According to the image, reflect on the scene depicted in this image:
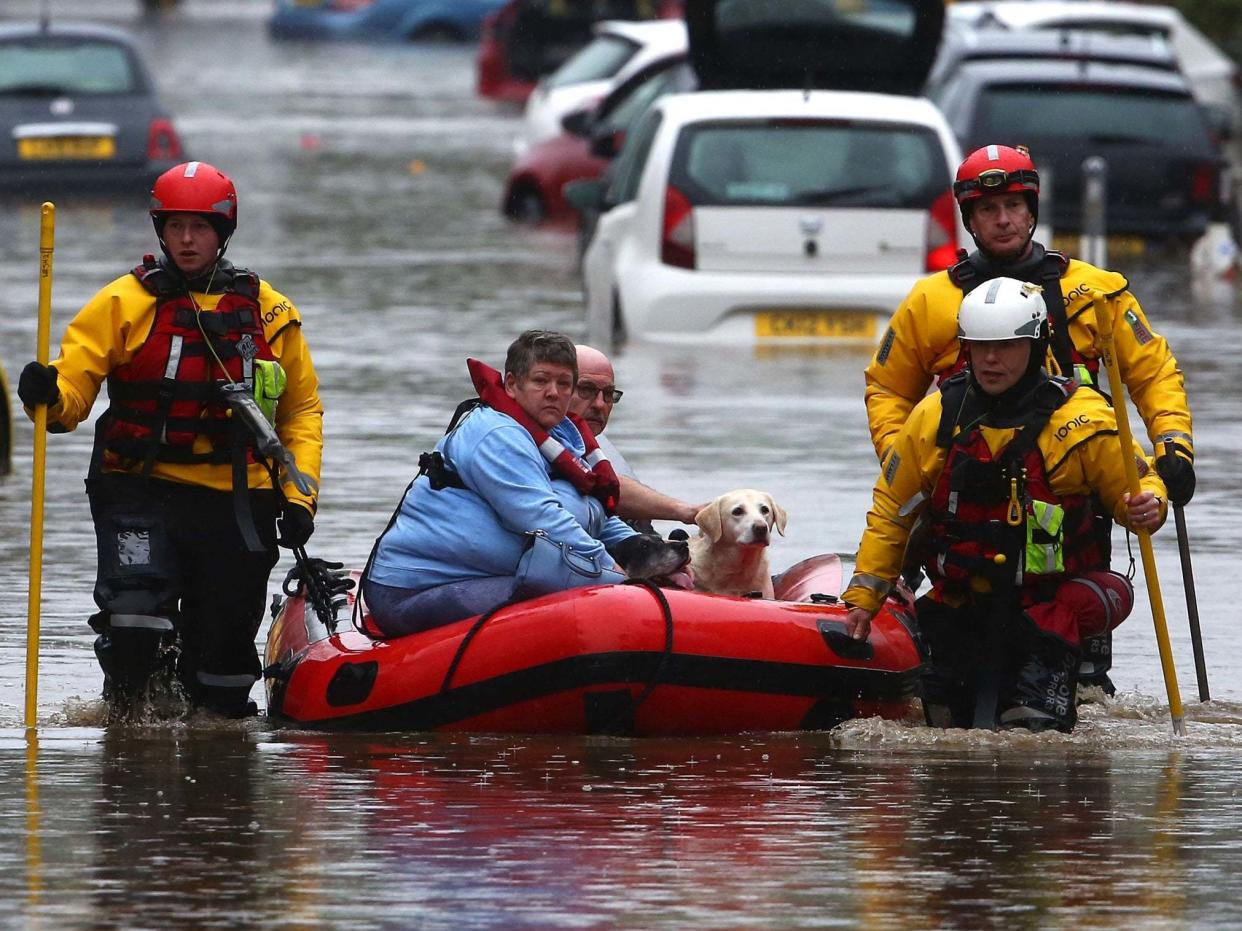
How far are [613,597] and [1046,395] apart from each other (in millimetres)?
1320

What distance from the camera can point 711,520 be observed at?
32.5 ft

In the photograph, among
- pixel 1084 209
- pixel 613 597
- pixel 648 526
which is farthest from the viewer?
pixel 1084 209

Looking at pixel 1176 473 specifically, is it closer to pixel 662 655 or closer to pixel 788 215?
pixel 662 655

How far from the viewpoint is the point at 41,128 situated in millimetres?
26203

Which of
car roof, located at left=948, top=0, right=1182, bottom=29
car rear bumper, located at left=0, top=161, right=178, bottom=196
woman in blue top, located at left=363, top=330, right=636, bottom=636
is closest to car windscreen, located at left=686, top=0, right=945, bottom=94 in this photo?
car rear bumper, located at left=0, top=161, right=178, bottom=196

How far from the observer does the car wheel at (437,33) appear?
53.0 metres

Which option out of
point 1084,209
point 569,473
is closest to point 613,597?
point 569,473

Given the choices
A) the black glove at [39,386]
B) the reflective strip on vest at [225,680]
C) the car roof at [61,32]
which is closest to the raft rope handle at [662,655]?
the reflective strip on vest at [225,680]

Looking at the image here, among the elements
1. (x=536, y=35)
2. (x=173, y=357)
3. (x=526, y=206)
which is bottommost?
(x=173, y=357)

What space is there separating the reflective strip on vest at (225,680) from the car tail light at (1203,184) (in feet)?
47.0

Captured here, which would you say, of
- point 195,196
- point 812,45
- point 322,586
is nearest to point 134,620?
point 322,586

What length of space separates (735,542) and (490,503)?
106 cm

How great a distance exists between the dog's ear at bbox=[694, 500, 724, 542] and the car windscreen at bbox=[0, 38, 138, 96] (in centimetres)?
1715

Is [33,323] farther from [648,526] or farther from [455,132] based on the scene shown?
[455,132]
